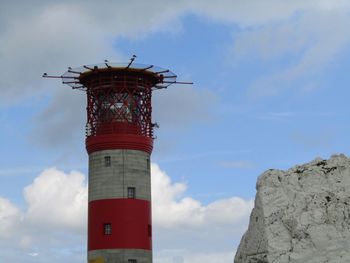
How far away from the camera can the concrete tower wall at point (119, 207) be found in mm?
62594

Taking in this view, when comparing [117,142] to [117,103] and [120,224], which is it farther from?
[120,224]

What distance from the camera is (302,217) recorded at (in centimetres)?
→ 1855

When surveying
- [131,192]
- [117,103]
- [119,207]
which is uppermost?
[117,103]

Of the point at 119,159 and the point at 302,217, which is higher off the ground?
the point at 119,159

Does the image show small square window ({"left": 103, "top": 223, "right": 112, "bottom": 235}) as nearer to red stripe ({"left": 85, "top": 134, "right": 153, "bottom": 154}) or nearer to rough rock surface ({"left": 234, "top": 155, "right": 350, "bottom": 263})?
red stripe ({"left": 85, "top": 134, "right": 153, "bottom": 154})

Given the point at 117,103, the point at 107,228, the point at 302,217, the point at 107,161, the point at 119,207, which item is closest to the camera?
the point at 302,217

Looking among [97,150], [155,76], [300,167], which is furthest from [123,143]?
Result: [300,167]

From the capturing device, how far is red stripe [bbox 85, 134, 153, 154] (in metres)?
65.0

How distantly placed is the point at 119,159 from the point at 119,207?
4.09 m

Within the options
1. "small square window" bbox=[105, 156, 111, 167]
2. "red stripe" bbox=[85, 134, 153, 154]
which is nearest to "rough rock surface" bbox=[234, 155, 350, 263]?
"small square window" bbox=[105, 156, 111, 167]

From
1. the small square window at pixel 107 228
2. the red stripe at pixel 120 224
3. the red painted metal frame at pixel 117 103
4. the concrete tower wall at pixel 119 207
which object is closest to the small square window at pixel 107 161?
the concrete tower wall at pixel 119 207

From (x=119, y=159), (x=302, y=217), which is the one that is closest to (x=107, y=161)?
(x=119, y=159)

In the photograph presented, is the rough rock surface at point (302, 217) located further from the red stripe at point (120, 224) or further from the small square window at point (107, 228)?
the small square window at point (107, 228)

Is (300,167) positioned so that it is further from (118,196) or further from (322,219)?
(118,196)
